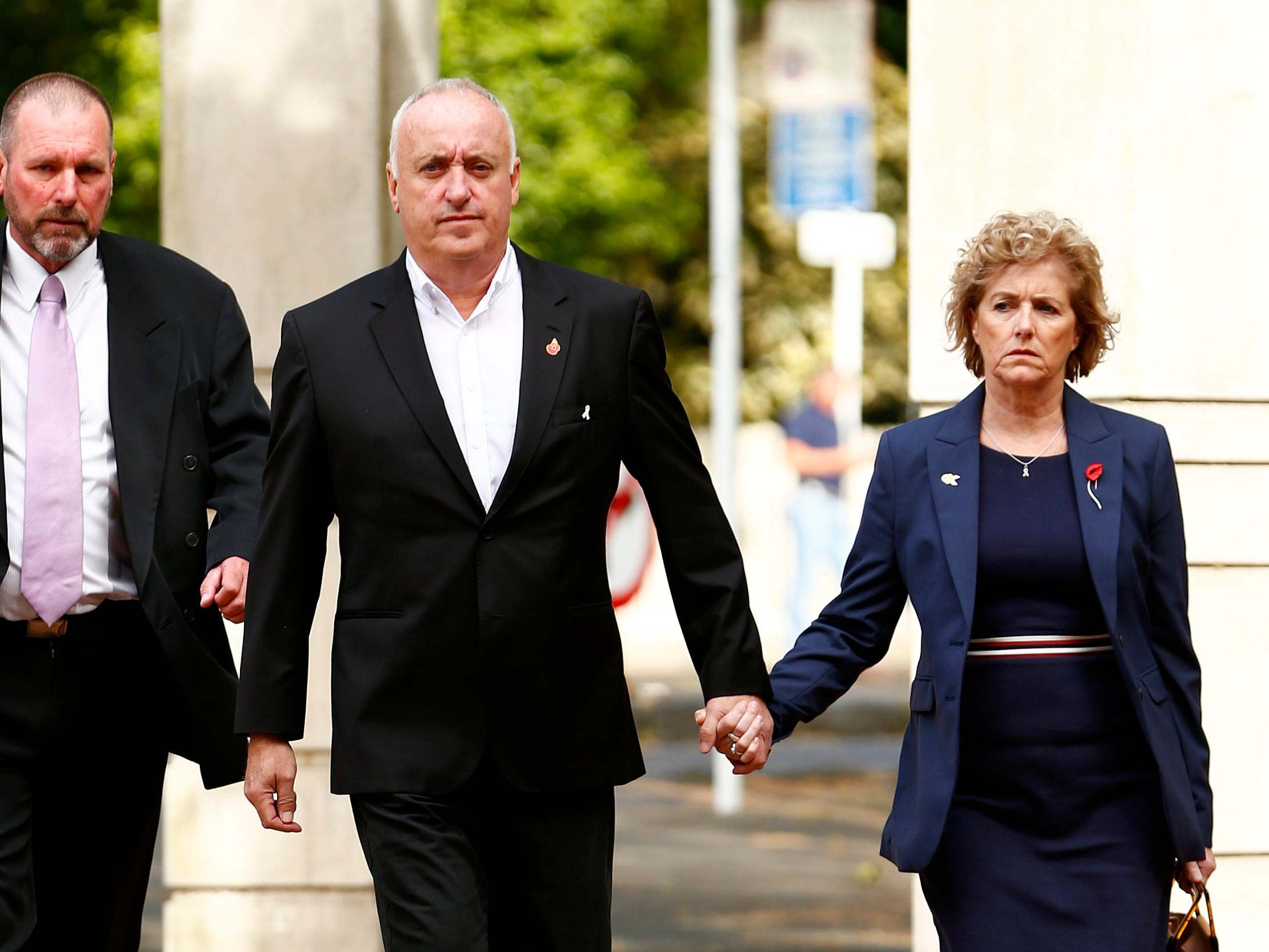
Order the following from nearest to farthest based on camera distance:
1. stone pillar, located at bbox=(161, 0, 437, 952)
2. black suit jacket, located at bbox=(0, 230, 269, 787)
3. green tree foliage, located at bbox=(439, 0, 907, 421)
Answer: black suit jacket, located at bbox=(0, 230, 269, 787)
stone pillar, located at bbox=(161, 0, 437, 952)
green tree foliage, located at bbox=(439, 0, 907, 421)

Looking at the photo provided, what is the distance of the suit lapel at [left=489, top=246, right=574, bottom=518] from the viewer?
4445 mm

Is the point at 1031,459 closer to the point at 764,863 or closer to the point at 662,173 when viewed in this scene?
the point at 764,863

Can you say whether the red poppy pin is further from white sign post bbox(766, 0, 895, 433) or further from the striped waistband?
white sign post bbox(766, 0, 895, 433)

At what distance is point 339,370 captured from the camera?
4527 millimetres

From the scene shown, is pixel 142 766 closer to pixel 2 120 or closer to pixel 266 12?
pixel 2 120

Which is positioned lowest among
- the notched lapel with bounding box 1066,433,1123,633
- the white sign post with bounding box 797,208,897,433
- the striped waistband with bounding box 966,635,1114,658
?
the striped waistband with bounding box 966,635,1114,658

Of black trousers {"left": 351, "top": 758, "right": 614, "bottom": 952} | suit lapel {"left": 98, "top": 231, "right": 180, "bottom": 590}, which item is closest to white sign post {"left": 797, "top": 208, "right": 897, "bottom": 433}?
suit lapel {"left": 98, "top": 231, "right": 180, "bottom": 590}

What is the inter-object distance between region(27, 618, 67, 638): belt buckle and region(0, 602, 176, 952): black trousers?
0.04 ft

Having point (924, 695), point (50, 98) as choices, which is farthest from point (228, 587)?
point (924, 695)

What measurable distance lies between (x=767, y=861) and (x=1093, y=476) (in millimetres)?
6032

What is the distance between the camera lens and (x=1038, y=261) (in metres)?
4.67

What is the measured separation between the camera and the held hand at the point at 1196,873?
4.56 m

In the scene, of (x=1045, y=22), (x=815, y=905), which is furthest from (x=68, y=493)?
(x=815, y=905)

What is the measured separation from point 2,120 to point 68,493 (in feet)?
2.75
